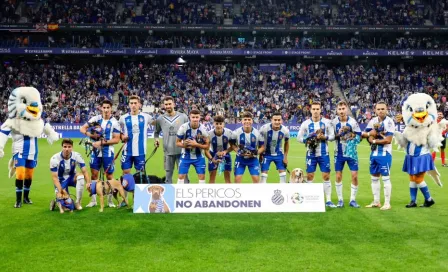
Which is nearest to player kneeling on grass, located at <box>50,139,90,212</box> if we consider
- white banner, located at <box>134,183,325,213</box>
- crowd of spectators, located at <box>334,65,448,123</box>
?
white banner, located at <box>134,183,325,213</box>

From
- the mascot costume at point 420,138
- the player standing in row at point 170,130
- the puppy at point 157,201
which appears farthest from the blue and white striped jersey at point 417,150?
the puppy at point 157,201

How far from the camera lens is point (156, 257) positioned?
676cm

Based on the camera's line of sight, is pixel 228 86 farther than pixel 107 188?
Yes

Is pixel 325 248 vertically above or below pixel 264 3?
below

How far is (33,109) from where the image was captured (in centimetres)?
1070

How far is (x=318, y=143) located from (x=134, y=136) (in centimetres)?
404

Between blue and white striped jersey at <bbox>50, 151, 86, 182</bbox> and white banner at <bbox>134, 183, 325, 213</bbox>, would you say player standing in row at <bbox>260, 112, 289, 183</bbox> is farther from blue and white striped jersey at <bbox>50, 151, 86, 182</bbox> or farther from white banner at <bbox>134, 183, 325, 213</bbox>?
blue and white striped jersey at <bbox>50, 151, 86, 182</bbox>

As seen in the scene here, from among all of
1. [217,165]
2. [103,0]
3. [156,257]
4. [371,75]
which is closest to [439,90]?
[371,75]

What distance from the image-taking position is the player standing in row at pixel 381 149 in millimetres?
9977

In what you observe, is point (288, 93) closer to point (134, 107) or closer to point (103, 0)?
point (103, 0)

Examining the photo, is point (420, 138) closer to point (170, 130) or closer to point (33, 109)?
point (170, 130)

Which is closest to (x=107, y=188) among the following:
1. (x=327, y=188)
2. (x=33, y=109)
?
(x=33, y=109)

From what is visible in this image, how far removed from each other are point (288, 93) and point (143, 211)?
35.3 meters

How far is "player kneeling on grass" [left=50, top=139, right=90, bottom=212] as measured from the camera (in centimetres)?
980
